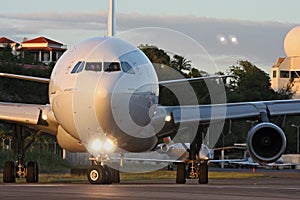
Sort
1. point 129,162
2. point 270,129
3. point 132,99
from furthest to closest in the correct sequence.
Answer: point 129,162, point 270,129, point 132,99

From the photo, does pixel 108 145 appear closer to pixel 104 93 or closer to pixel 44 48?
pixel 104 93

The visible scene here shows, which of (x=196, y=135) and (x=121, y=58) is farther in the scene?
(x=196, y=135)

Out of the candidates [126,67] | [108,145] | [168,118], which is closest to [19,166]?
[168,118]

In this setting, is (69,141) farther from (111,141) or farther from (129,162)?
(129,162)

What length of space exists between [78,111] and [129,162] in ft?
136

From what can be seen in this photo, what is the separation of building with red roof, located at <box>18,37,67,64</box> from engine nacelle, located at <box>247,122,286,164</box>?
469 ft

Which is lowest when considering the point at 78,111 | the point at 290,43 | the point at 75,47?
the point at 78,111

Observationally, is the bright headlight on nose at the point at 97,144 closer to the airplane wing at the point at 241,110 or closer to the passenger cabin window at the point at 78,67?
the passenger cabin window at the point at 78,67

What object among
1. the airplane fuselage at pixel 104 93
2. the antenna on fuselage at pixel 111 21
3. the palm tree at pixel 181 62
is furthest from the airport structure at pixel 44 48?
the airplane fuselage at pixel 104 93

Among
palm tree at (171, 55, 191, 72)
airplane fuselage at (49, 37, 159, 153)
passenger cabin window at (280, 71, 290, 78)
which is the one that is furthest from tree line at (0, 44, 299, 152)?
passenger cabin window at (280, 71, 290, 78)

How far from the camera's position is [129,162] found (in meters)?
69.1

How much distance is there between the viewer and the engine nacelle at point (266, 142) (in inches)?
1252

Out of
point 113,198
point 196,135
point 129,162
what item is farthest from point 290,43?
point 113,198

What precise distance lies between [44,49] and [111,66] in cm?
15196
